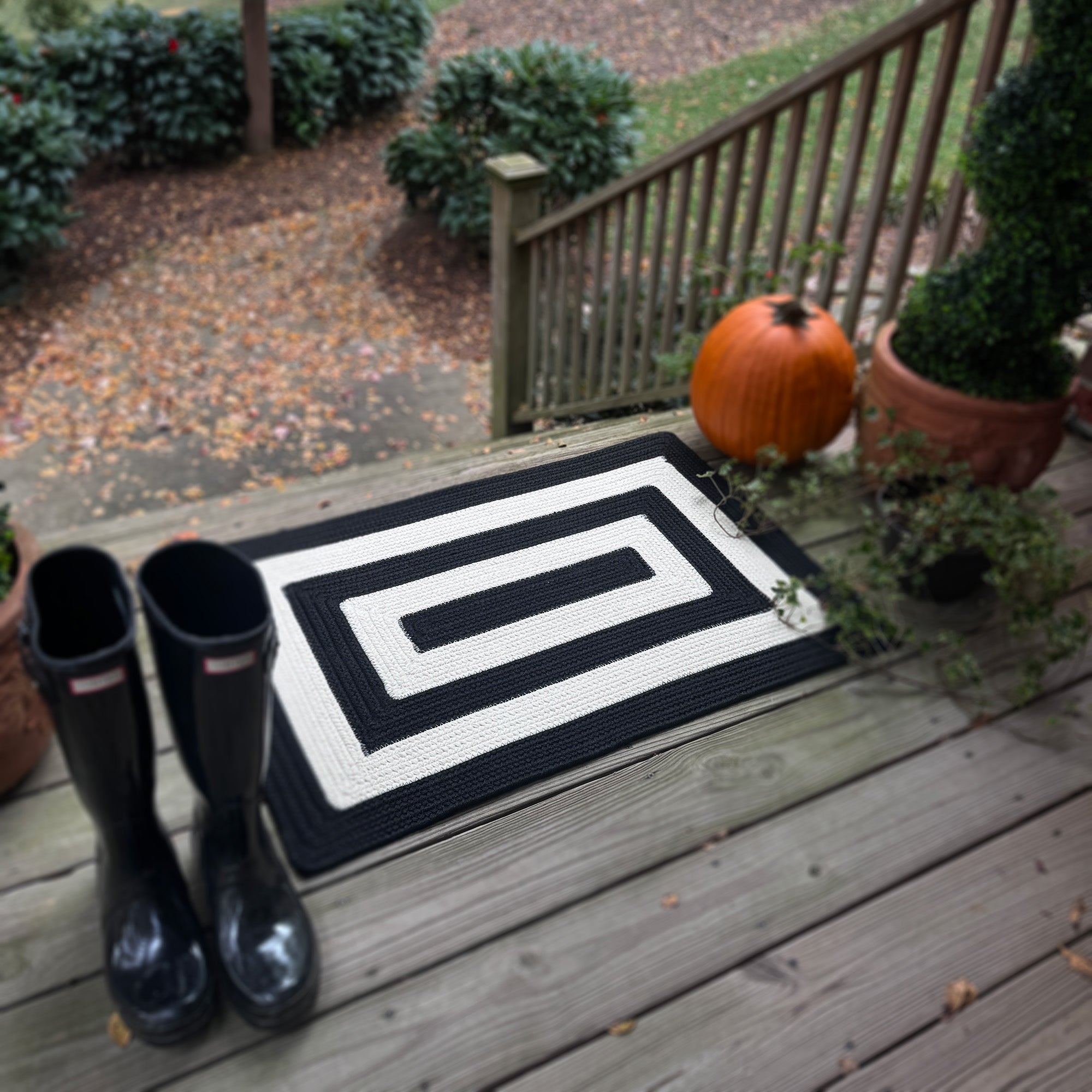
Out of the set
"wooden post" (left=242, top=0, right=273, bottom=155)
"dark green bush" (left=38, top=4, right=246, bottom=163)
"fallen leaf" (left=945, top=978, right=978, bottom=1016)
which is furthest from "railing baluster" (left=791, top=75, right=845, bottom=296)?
"dark green bush" (left=38, top=4, right=246, bottom=163)

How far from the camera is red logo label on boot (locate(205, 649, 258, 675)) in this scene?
23.4 inches

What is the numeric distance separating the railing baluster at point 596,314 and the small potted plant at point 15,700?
2.11 ft

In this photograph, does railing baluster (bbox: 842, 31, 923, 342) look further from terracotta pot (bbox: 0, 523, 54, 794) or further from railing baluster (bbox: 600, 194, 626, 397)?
terracotta pot (bbox: 0, 523, 54, 794)

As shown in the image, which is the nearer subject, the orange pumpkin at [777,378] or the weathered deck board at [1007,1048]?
the orange pumpkin at [777,378]

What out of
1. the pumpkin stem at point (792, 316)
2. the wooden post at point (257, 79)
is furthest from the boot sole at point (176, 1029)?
the wooden post at point (257, 79)

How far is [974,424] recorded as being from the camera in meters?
1.47

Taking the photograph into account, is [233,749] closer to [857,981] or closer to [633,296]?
[857,981]

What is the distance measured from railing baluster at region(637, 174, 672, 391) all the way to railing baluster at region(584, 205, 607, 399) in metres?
0.07

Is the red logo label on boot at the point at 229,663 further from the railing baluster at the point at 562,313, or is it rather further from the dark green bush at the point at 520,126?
the dark green bush at the point at 520,126

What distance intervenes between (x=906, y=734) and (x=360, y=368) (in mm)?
2579

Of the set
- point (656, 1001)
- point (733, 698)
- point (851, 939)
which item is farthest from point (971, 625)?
point (733, 698)

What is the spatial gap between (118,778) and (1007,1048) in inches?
38.1

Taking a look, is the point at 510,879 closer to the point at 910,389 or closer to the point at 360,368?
the point at 910,389

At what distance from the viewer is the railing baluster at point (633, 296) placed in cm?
127
